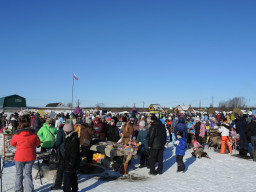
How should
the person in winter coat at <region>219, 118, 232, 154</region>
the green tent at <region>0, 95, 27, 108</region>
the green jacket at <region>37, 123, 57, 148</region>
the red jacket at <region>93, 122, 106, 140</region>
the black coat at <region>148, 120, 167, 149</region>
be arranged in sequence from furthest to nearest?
the green tent at <region>0, 95, 27, 108</region>, the person in winter coat at <region>219, 118, 232, 154</region>, the red jacket at <region>93, 122, 106, 140</region>, the black coat at <region>148, 120, 167, 149</region>, the green jacket at <region>37, 123, 57, 148</region>

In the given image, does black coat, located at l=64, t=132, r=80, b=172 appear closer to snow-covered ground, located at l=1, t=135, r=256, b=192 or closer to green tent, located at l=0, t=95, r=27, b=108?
snow-covered ground, located at l=1, t=135, r=256, b=192

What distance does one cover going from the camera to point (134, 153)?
300 inches

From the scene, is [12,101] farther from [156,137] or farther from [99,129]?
[156,137]

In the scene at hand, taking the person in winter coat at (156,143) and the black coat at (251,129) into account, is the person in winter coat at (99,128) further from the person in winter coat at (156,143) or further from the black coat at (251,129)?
the black coat at (251,129)

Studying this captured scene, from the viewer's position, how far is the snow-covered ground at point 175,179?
243 inches

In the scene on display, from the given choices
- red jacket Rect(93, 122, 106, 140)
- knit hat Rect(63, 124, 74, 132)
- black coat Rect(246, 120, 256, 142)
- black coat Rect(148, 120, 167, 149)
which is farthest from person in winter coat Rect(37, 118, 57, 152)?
black coat Rect(246, 120, 256, 142)

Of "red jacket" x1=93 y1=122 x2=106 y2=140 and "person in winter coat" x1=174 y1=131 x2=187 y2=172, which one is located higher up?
"red jacket" x1=93 y1=122 x2=106 y2=140

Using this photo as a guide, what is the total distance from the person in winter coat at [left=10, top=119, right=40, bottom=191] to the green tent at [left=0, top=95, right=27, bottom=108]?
5840 cm

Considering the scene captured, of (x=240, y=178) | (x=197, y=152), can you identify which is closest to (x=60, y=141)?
(x=240, y=178)

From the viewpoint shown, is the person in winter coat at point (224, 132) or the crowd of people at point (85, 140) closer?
the crowd of people at point (85, 140)

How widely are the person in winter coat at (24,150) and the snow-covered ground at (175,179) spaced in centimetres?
87

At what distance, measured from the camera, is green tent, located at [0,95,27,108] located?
57.2 metres

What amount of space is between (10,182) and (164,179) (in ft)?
14.0

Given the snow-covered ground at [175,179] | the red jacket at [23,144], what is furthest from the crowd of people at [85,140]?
the snow-covered ground at [175,179]
